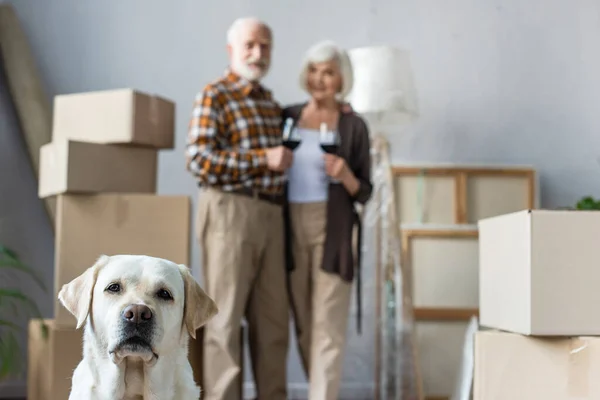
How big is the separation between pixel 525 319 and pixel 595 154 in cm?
223

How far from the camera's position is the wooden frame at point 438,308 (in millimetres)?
3412

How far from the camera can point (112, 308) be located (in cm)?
122

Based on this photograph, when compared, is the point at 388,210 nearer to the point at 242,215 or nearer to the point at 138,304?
the point at 242,215

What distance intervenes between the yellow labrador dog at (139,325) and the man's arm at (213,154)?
1134 mm

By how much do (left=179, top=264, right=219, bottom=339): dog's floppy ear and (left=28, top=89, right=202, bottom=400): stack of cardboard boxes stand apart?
1.10 meters

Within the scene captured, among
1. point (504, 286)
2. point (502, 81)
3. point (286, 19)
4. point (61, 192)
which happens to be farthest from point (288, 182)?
point (502, 81)

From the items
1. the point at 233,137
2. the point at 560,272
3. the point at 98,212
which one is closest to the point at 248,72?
the point at 233,137

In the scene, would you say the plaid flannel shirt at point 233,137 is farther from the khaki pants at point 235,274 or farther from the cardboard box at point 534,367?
the cardboard box at point 534,367

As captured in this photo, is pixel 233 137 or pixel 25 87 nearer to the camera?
pixel 233 137

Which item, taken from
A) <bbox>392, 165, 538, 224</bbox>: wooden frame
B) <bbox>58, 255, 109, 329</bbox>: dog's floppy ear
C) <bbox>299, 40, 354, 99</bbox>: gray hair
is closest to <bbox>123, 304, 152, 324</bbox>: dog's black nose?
<bbox>58, 255, 109, 329</bbox>: dog's floppy ear

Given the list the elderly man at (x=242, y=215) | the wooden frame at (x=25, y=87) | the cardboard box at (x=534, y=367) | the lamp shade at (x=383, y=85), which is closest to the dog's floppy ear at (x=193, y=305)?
the cardboard box at (x=534, y=367)

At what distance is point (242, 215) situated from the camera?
245cm

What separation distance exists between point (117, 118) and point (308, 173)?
64cm

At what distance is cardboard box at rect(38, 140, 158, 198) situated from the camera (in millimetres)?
2424
